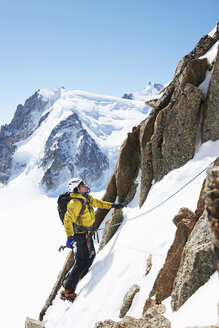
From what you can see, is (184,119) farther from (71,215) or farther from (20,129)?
(20,129)

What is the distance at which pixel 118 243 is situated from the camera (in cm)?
923

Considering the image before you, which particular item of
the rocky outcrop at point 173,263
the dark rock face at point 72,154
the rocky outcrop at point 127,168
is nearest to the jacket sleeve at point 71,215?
the rocky outcrop at point 127,168

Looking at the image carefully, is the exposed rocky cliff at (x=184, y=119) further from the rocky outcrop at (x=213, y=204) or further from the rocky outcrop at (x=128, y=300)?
the rocky outcrop at (x=213, y=204)

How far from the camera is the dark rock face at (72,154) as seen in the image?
134 meters

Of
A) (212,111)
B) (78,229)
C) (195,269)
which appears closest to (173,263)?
(195,269)

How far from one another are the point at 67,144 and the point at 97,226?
134688 millimetres

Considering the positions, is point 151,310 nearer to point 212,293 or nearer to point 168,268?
point 168,268

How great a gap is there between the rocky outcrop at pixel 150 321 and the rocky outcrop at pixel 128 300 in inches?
41.4

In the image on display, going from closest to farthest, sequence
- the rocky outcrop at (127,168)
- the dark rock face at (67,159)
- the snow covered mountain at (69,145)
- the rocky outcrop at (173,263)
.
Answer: the rocky outcrop at (173,263), the rocky outcrop at (127,168), the dark rock face at (67,159), the snow covered mountain at (69,145)

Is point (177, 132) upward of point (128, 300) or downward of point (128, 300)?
upward

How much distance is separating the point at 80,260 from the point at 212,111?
7.30 metres

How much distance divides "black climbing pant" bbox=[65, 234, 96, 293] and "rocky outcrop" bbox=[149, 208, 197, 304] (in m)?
4.33

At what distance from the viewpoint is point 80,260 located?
30.6 feet

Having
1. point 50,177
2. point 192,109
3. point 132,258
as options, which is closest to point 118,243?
point 132,258
